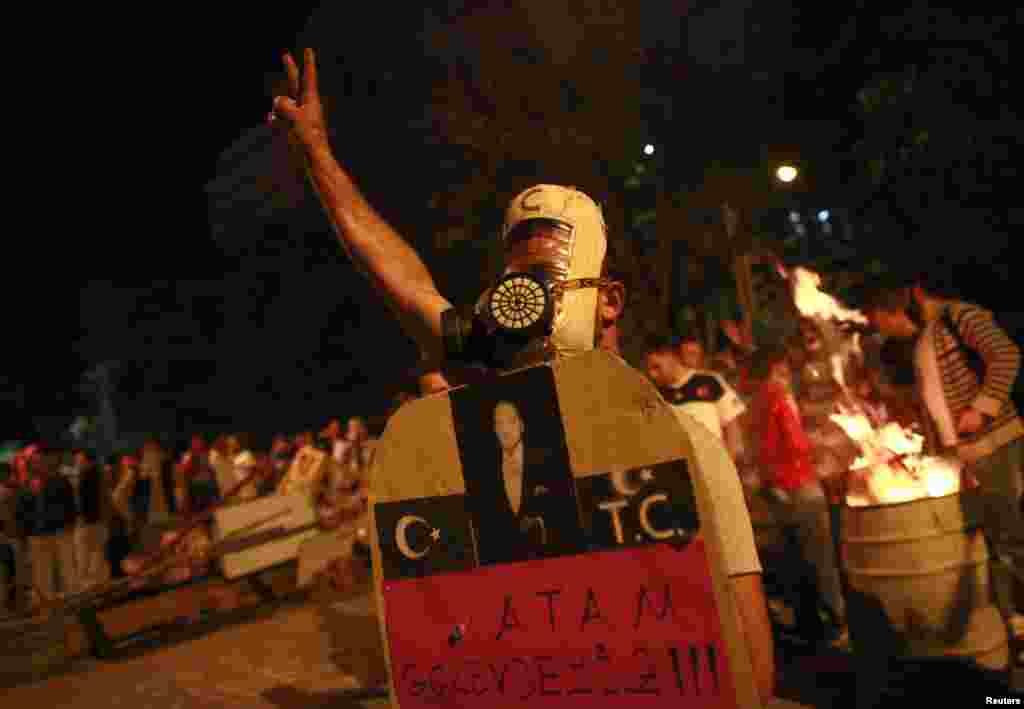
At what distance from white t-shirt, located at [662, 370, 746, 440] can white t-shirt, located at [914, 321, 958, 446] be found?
1.47 metres

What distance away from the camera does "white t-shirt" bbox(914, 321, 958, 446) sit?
4059 millimetres

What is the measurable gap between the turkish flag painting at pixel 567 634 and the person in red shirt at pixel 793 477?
458 cm

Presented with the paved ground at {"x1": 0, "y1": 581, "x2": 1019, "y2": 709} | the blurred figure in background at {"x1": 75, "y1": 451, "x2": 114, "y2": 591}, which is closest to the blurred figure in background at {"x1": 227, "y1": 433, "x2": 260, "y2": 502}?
the blurred figure in background at {"x1": 75, "y1": 451, "x2": 114, "y2": 591}

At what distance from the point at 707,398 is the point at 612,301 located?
3.99m

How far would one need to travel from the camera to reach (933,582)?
3.51 m

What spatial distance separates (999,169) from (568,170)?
21.4 ft

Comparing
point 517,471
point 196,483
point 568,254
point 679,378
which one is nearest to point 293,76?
point 568,254

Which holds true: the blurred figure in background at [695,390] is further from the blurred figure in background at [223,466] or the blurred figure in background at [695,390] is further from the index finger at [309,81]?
the blurred figure in background at [223,466]

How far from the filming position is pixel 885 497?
3.75 m

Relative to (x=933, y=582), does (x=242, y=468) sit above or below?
above

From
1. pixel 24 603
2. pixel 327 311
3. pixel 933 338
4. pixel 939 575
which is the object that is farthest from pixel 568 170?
pixel 327 311

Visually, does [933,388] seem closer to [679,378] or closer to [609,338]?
[679,378]

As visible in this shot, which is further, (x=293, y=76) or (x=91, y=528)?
(x=91, y=528)

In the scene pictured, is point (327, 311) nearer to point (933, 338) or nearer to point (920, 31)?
point (920, 31)
